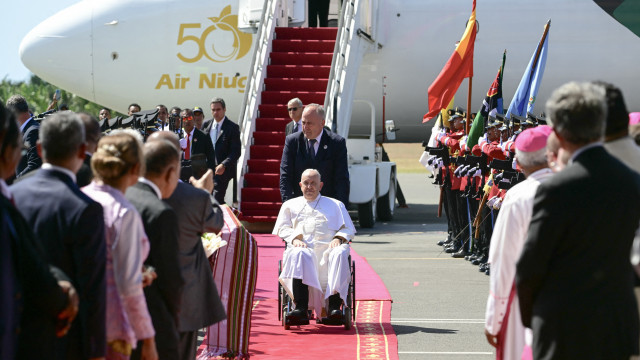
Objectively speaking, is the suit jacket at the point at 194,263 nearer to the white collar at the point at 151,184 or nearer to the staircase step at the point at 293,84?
the white collar at the point at 151,184

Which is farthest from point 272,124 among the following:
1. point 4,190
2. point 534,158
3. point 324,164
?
point 4,190

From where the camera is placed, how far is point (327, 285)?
7184 millimetres

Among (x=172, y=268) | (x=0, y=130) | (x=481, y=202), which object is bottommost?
(x=481, y=202)

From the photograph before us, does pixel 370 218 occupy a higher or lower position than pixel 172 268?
lower

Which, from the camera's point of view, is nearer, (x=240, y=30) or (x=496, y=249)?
(x=496, y=249)

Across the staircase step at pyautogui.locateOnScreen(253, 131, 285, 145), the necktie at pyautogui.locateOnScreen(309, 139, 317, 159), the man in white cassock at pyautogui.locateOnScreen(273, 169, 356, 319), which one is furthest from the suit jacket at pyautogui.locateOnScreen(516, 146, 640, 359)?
the staircase step at pyautogui.locateOnScreen(253, 131, 285, 145)

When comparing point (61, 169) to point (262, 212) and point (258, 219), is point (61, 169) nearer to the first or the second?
point (258, 219)

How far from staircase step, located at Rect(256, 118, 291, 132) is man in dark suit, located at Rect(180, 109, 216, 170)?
421cm

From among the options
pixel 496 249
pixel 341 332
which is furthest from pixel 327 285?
pixel 496 249

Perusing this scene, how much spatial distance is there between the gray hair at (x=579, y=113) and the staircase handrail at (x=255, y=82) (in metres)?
10.9

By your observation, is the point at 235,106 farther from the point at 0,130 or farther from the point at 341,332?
the point at 0,130

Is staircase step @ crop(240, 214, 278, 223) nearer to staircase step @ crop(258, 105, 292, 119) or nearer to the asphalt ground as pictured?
the asphalt ground

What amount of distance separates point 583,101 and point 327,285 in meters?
4.05

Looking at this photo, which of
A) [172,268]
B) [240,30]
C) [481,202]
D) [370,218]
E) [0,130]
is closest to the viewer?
[0,130]
